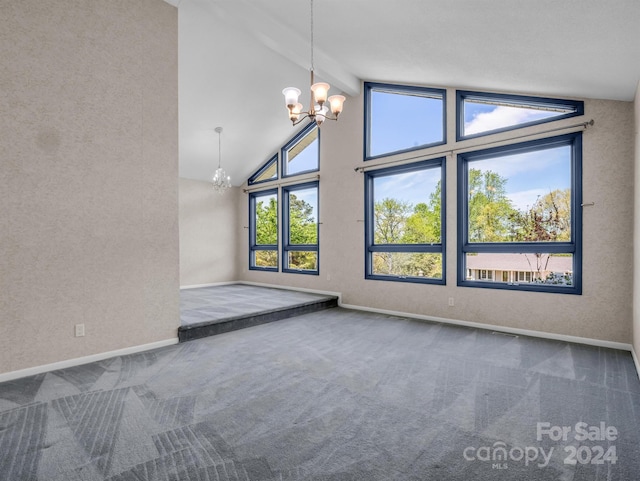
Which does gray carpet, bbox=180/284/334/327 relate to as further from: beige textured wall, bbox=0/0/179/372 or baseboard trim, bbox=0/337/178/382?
beige textured wall, bbox=0/0/179/372

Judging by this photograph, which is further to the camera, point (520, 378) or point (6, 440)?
point (520, 378)

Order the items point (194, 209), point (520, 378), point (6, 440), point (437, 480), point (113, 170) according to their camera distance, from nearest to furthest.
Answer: point (437, 480) → point (6, 440) → point (520, 378) → point (113, 170) → point (194, 209)

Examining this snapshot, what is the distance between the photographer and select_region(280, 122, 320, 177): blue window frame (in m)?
6.78

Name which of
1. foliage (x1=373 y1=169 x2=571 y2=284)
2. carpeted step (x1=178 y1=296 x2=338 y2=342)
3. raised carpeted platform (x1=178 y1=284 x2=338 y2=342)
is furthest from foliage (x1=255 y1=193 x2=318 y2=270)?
foliage (x1=373 y1=169 x2=571 y2=284)

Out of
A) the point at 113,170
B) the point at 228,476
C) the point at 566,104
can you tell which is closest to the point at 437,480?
the point at 228,476

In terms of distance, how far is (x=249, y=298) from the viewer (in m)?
6.00

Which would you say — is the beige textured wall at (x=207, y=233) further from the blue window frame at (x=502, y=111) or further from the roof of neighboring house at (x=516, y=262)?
the roof of neighboring house at (x=516, y=262)

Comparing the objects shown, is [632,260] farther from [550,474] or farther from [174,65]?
[174,65]

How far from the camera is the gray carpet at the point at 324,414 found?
69.9 inches

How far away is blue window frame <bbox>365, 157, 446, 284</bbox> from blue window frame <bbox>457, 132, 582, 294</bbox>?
1.18 ft

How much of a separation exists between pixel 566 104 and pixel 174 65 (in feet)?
14.8


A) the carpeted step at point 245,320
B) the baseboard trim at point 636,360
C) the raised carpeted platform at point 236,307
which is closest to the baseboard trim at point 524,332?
the baseboard trim at point 636,360

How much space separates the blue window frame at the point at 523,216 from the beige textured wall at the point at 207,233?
537 cm

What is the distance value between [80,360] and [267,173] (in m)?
5.41
